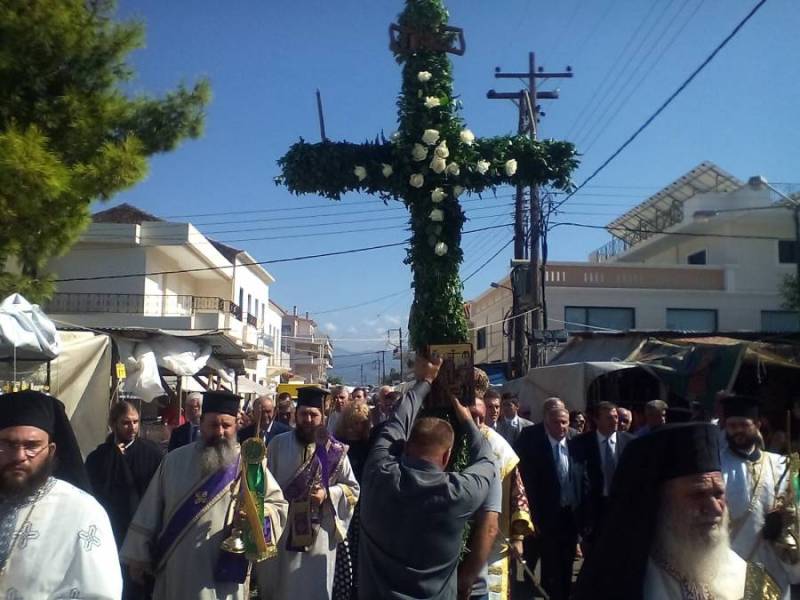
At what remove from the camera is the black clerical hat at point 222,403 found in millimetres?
5258

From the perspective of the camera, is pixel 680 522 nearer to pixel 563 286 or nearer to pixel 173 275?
pixel 563 286

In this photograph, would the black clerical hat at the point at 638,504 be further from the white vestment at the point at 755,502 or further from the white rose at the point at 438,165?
the white rose at the point at 438,165

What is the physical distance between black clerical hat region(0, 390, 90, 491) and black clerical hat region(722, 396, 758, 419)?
425 cm

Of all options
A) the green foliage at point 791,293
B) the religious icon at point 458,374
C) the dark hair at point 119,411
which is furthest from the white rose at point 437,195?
the green foliage at point 791,293

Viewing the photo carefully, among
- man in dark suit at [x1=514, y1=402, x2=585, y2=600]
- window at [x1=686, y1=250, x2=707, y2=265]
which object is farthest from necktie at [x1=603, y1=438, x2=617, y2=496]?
window at [x1=686, y1=250, x2=707, y2=265]

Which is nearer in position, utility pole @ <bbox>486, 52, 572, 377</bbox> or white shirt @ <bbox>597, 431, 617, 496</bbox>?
white shirt @ <bbox>597, 431, 617, 496</bbox>

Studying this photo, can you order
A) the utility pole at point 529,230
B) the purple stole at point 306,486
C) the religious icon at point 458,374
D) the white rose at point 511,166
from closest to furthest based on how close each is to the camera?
1. the religious icon at point 458,374
2. the white rose at point 511,166
3. the purple stole at point 306,486
4. the utility pole at point 529,230

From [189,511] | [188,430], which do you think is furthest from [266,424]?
[189,511]

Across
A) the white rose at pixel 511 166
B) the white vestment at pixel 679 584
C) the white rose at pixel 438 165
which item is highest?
the white rose at pixel 511 166

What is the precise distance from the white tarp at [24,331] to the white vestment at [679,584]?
5.18 m

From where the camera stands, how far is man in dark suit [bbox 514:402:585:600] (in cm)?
707

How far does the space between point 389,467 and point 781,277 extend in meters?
30.0

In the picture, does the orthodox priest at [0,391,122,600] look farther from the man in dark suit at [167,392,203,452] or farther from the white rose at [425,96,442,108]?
the man in dark suit at [167,392,203,452]

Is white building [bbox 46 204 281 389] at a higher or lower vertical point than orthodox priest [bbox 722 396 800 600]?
higher
